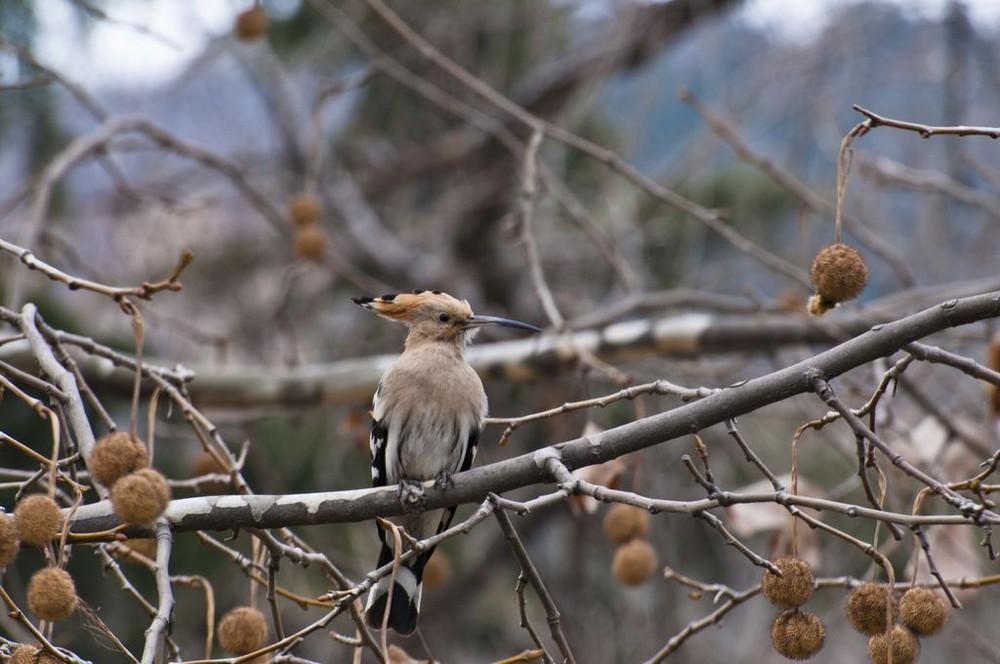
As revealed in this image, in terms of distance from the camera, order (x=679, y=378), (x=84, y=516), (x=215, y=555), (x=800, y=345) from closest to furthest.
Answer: (x=84, y=516)
(x=800, y=345)
(x=215, y=555)
(x=679, y=378)

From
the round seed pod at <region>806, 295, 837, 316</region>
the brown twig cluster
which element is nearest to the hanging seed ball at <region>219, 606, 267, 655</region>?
the brown twig cluster

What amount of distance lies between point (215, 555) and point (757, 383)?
3.65 metres

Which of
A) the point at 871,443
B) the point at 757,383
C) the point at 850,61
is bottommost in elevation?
the point at 871,443

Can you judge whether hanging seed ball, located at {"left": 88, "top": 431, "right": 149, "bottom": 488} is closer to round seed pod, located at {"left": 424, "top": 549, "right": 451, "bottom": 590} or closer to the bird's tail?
the bird's tail

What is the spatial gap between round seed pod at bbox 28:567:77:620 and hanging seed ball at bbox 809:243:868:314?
1519 mm

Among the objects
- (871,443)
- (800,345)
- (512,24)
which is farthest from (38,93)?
(871,443)

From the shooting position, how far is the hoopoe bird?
3582 millimetres

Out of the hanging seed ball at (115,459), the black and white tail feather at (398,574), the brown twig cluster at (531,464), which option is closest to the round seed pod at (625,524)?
the brown twig cluster at (531,464)

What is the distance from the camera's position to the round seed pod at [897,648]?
2064mm

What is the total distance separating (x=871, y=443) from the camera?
213cm

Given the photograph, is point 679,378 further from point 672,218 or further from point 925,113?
point 925,113

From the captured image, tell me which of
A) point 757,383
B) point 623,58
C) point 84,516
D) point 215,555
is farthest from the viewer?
point 623,58

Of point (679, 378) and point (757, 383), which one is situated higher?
point (679, 378)

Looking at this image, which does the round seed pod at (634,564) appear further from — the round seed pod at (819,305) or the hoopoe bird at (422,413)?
the round seed pod at (819,305)
